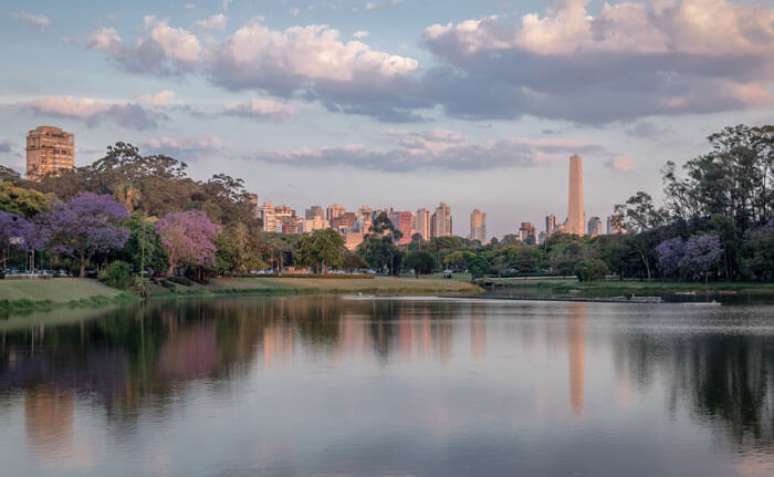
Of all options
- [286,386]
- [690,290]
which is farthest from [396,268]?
[286,386]

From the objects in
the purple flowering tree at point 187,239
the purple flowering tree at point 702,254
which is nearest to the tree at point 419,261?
the purple flowering tree at point 702,254

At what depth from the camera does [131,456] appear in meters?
13.8

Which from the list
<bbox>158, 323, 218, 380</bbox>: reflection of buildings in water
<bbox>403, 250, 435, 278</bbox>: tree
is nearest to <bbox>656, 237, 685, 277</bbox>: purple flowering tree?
<bbox>403, 250, 435, 278</bbox>: tree

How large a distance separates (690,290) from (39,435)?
8386cm

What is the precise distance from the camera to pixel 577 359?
1082 inches

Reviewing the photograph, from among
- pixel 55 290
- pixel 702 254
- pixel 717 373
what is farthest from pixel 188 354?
pixel 702 254

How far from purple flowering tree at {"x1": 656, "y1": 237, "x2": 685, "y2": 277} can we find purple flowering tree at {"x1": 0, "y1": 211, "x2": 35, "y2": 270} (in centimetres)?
6847

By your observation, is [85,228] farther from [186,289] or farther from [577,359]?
[577,359]

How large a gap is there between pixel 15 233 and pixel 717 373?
5660 centimetres

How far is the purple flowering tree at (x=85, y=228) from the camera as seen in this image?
71.8 m

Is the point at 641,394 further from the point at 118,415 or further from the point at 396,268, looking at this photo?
the point at 396,268

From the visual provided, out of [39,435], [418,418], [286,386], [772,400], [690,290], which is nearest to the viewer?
[39,435]

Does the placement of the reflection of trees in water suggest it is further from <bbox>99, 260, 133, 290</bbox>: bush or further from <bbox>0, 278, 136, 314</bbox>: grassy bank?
<bbox>99, 260, 133, 290</bbox>: bush

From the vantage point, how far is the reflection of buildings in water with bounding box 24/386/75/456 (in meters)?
14.7
